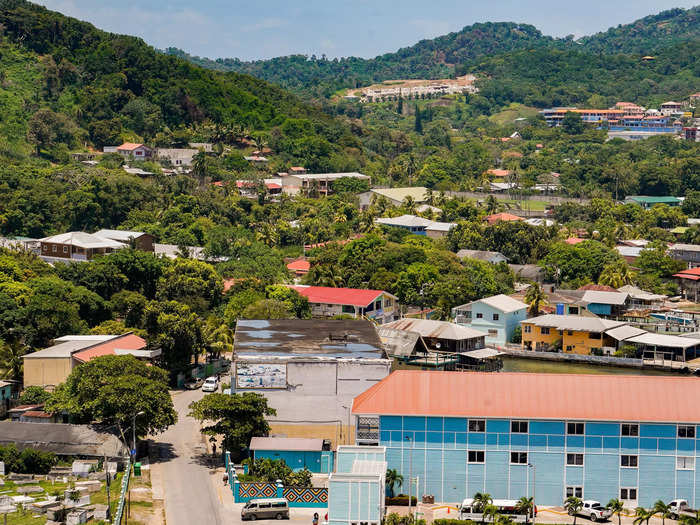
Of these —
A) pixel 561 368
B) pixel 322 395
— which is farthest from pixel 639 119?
pixel 322 395

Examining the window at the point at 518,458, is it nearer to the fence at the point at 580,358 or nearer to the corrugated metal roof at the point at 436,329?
the corrugated metal roof at the point at 436,329

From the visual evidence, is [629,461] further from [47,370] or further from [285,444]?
[47,370]

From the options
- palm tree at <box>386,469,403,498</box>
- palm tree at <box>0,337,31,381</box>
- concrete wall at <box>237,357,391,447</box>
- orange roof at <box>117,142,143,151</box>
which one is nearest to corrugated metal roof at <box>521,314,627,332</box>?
concrete wall at <box>237,357,391,447</box>

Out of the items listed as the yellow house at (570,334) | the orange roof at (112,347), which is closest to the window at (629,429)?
the orange roof at (112,347)

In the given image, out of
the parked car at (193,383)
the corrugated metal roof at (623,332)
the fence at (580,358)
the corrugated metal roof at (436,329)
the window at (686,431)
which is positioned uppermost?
the window at (686,431)

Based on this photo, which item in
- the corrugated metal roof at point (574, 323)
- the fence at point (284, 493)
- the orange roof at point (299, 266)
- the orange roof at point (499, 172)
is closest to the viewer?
the fence at point (284, 493)
